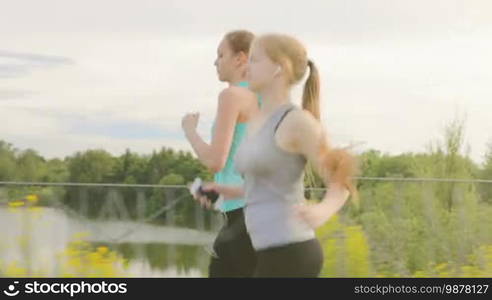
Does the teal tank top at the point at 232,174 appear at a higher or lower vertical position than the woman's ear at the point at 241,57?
lower

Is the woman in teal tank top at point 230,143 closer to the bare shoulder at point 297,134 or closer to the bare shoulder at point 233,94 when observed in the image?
the bare shoulder at point 233,94

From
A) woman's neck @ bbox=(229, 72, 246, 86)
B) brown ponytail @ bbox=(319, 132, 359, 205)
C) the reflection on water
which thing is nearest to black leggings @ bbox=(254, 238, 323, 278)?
brown ponytail @ bbox=(319, 132, 359, 205)

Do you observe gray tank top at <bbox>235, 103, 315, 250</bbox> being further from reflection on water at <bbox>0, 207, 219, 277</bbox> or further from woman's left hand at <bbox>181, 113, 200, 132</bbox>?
reflection on water at <bbox>0, 207, 219, 277</bbox>

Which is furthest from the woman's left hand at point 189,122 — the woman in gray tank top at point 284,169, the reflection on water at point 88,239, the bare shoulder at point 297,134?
the reflection on water at point 88,239

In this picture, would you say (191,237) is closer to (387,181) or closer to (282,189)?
(387,181)

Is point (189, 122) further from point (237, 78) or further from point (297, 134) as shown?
point (297, 134)

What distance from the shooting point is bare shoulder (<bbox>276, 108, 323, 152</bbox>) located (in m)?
2.95

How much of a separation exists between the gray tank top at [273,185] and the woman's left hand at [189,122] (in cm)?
59

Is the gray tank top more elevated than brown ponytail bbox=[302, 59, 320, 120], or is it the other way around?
brown ponytail bbox=[302, 59, 320, 120]

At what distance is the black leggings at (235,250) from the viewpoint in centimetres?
354

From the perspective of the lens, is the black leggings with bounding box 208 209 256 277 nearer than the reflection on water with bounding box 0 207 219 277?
Yes

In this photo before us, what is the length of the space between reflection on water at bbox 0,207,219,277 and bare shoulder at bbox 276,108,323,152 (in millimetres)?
2721

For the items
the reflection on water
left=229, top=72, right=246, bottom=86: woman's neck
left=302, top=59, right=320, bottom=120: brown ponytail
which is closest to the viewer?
left=302, top=59, right=320, bottom=120: brown ponytail

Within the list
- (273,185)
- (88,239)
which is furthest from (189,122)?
(88,239)
